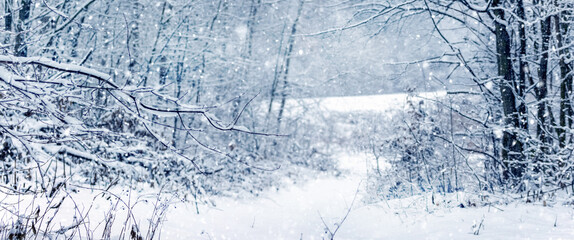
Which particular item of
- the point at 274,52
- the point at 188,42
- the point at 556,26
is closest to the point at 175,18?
the point at 188,42

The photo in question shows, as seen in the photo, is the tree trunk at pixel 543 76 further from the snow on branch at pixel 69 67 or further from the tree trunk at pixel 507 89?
the snow on branch at pixel 69 67

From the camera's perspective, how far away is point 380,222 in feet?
19.5

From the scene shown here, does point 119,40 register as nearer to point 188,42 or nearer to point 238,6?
point 188,42

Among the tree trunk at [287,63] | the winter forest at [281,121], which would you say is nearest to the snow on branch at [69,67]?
the winter forest at [281,121]

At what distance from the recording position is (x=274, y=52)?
46.3ft

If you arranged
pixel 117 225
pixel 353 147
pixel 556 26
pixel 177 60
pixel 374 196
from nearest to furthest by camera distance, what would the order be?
1. pixel 117 225
2. pixel 556 26
3. pixel 374 196
4. pixel 177 60
5. pixel 353 147

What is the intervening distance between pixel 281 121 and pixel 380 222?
858 cm

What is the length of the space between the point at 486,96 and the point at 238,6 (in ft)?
25.7

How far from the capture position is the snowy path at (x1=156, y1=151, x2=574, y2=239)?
4.33m

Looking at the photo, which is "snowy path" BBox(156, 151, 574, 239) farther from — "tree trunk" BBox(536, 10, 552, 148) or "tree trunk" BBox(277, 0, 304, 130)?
"tree trunk" BBox(277, 0, 304, 130)

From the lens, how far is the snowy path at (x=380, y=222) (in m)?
4.33

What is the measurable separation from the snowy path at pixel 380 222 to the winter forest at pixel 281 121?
0.13ft

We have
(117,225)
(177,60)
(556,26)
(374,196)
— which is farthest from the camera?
(177,60)

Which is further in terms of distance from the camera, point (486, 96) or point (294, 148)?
point (294, 148)
